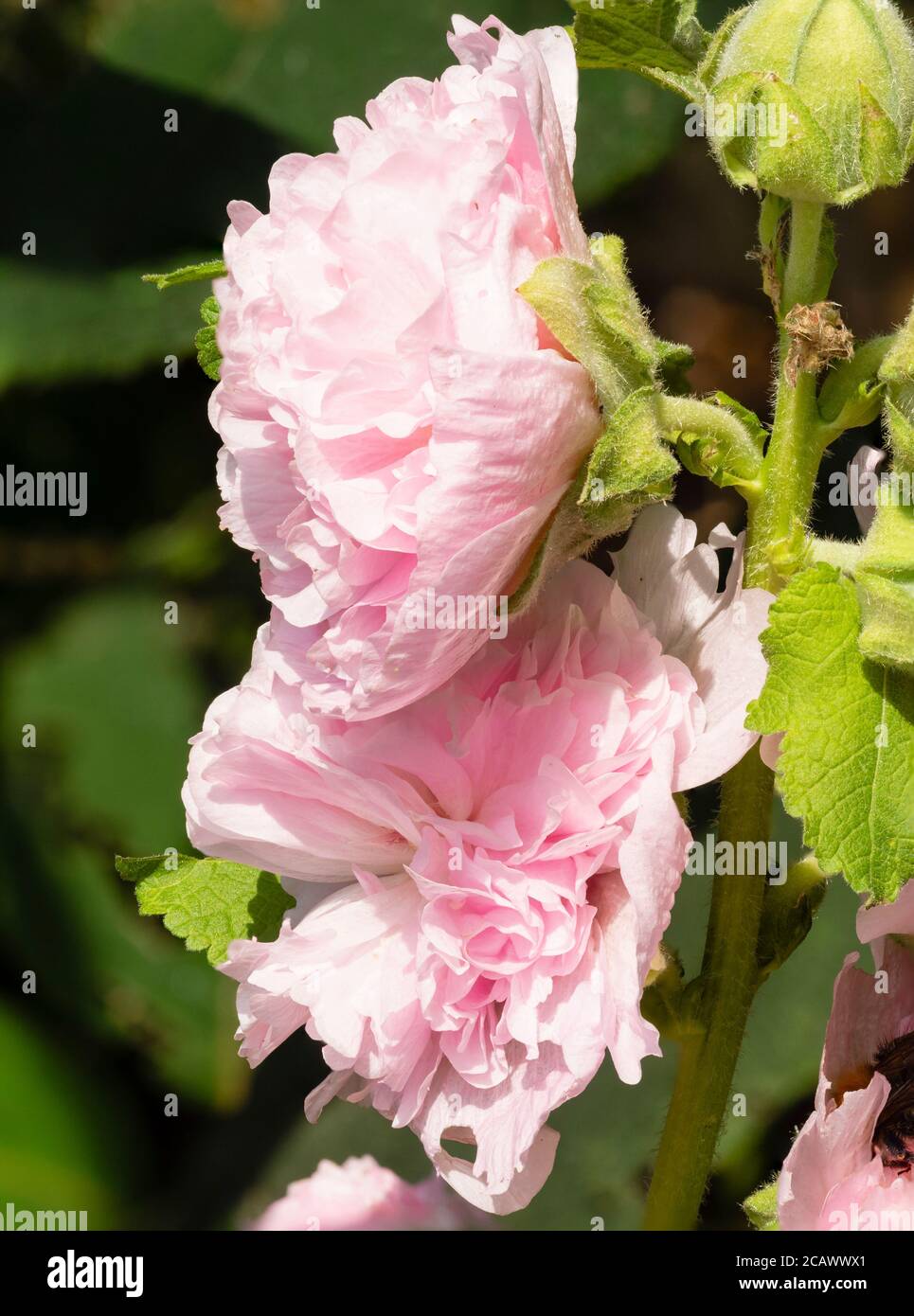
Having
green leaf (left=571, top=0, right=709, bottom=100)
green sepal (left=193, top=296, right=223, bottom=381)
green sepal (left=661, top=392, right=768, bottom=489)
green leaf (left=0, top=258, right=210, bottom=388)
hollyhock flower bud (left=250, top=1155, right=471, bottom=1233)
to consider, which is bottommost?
hollyhock flower bud (left=250, top=1155, right=471, bottom=1233)

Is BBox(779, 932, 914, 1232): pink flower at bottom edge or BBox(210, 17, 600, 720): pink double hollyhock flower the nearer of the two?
BBox(210, 17, 600, 720): pink double hollyhock flower

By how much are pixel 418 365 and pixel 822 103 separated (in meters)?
0.22

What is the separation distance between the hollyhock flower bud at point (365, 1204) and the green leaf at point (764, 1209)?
366 millimetres

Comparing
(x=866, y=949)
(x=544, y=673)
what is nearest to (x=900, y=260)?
(x=866, y=949)

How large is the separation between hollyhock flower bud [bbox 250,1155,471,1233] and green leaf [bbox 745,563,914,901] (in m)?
0.60

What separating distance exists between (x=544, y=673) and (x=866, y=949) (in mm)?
828

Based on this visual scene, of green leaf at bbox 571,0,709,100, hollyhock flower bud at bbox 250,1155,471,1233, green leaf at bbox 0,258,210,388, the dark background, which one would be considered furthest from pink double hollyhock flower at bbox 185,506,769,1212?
green leaf at bbox 0,258,210,388

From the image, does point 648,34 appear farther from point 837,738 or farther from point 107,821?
point 107,821

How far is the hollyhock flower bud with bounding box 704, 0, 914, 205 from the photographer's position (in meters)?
0.70

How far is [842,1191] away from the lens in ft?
2.71

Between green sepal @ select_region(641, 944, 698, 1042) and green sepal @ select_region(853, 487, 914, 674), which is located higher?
green sepal @ select_region(853, 487, 914, 674)

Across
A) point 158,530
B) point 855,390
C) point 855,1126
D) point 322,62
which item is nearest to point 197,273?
point 855,390

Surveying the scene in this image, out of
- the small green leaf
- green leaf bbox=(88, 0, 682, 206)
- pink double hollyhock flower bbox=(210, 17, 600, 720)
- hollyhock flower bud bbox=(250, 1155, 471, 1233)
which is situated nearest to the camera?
pink double hollyhock flower bbox=(210, 17, 600, 720)

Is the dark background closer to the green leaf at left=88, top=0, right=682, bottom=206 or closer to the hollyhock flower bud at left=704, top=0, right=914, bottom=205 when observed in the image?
the green leaf at left=88, top=0, right=682, bottom=206
